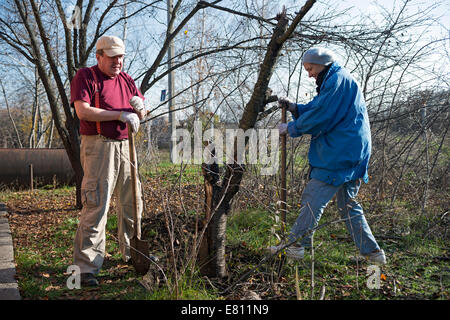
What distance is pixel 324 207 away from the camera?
10.3 ft

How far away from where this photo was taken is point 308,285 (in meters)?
2.92

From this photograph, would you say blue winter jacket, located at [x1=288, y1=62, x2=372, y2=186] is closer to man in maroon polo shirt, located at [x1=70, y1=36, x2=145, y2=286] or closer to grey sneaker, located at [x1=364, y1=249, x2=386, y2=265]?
grey sneaker, located at [x1=364, y1=249, x2=386, y2=265]

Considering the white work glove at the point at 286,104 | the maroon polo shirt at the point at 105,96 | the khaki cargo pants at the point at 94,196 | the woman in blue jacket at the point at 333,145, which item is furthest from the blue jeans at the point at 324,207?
the maroon polo shirt at the point at 105,96

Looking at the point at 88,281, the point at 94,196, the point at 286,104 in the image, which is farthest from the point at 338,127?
the point at 88,281

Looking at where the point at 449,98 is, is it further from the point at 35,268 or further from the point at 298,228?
the point at 35,268

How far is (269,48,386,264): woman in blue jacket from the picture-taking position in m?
3.01

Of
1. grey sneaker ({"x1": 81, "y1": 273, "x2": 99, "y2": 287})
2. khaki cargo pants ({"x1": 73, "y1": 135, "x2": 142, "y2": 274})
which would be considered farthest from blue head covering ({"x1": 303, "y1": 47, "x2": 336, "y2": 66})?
grey sneaker ({"x1": 81, "y1": 273, "x2": 99, "y2": 287})

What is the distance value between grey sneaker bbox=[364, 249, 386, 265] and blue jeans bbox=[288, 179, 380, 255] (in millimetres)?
33

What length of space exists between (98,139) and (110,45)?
2.46 ft

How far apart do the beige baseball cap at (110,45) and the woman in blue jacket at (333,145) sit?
1493 millimetres

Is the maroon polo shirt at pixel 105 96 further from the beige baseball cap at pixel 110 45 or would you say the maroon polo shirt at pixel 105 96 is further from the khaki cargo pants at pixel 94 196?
the beige baseball cap at pixel 110 45

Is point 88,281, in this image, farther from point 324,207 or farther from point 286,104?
point 286,104

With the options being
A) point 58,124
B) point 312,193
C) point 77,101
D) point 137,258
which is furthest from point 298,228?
point 58,124

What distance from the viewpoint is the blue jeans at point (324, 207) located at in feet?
10.1
